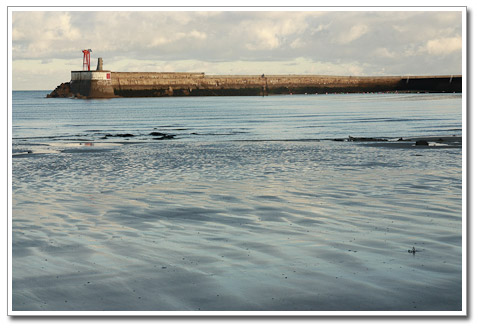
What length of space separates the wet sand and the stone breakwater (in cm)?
12525

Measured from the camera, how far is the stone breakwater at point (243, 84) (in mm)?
149125

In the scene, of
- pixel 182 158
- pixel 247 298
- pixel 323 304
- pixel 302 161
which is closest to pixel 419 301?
pixel 323 304

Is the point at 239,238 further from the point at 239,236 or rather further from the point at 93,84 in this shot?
the point at 93,84

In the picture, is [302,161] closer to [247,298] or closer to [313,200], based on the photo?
[313,200]

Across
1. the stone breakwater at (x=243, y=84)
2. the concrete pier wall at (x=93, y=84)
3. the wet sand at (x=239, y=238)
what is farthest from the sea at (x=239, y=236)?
the stone breakwater at (x=243, y=84)

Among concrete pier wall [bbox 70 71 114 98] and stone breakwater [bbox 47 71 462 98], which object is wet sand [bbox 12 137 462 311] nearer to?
concrete pier wall [bbox 70 71 114 98]

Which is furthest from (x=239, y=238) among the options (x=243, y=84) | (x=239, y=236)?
(x=243, y=84)

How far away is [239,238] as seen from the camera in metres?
10.8

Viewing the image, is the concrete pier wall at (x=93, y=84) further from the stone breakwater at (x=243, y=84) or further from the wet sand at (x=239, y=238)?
the wet sand at (x=239, y=238)

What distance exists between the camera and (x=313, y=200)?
14.6 metres

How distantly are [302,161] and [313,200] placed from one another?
28.8ft

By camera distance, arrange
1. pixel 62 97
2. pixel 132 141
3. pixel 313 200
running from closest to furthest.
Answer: pixel 313 200, pixel 132 141, pixel 62 97

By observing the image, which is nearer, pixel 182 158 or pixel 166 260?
pixel 166 260

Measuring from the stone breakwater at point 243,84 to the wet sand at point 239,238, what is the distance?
125249 mm
